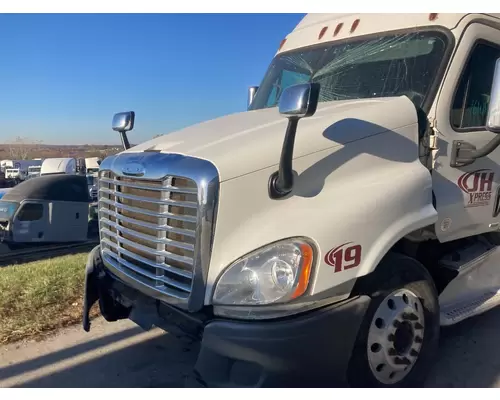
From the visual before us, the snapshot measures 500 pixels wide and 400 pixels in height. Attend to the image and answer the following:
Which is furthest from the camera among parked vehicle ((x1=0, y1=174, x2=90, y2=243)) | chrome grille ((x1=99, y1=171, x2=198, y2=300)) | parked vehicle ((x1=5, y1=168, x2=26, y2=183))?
parked vehicle ((x1=5, y1=168, x2=26, y2=183))

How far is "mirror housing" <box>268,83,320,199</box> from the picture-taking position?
2697 mm

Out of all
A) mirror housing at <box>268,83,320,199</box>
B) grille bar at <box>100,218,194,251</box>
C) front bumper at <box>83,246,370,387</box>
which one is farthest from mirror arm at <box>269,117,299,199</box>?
front bumper at <box>83,246,370,387</box>

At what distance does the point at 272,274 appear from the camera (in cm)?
275

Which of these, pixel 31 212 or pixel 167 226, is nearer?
pixel 167 226

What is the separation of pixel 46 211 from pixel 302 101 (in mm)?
14531

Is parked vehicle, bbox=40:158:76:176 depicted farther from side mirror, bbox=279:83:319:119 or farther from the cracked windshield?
side mirror, bbox=279:83:319:119

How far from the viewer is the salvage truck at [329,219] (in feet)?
9.07

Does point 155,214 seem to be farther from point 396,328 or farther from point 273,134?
point 396,328

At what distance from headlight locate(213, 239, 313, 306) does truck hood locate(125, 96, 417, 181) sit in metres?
0.49

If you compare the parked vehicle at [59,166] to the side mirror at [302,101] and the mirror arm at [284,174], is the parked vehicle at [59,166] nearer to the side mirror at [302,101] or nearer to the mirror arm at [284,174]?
the mirror arm at [284,174]

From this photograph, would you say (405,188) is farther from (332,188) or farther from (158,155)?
(158,155)

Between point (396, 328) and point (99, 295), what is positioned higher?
point (396, 328)

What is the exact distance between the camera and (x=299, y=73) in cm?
471

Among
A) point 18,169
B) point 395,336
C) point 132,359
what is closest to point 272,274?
point 395,336
